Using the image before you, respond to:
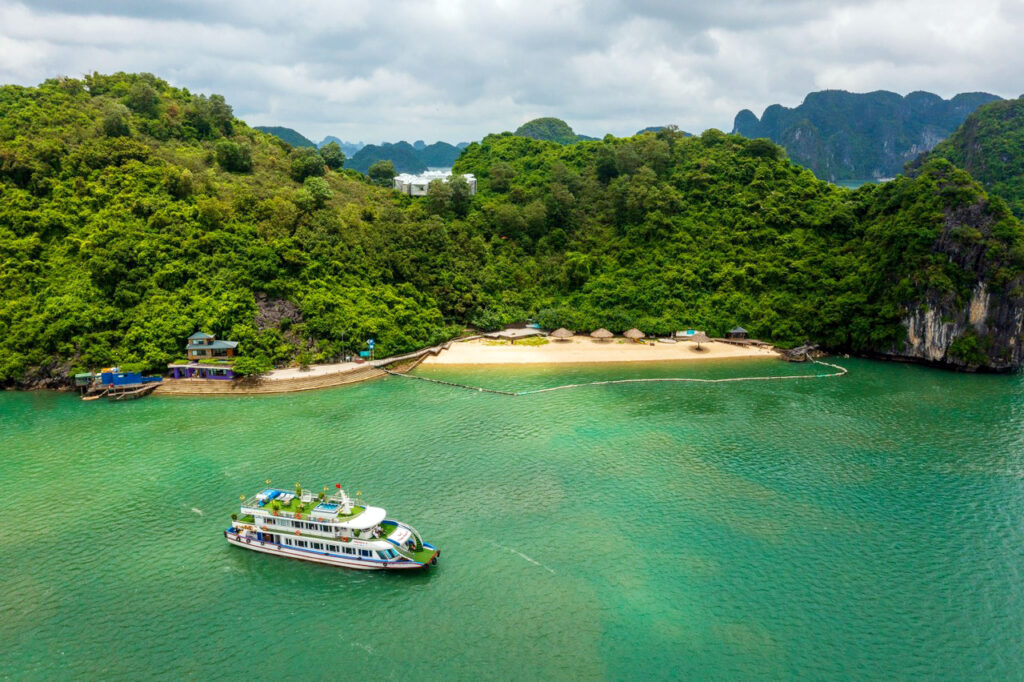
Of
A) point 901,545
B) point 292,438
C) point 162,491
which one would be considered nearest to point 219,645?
point 162,491

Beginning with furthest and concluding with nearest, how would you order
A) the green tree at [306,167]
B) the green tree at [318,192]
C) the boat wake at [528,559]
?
1. the green tree at [306,167]
2. the green tree at [318,192]
3. the boat wake at [528,559]

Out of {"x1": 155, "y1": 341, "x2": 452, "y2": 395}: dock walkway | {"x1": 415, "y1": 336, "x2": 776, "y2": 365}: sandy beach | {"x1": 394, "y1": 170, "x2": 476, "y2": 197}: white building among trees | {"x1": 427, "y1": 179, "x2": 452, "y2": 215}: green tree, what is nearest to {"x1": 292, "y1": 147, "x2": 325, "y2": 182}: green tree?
{"x1": 394, "y1": 170, "x2": 476, "y2": 197}: white building among trees

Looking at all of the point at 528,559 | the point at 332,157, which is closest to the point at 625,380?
the point at 528,559

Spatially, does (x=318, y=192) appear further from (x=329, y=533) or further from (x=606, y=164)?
(x=329, y=533)

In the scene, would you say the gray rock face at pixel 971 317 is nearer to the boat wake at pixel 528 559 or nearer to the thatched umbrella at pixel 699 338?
the thatched umbrella at pixel 699 338

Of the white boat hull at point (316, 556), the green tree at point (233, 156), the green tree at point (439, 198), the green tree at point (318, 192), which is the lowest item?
the white boat hull at point (316, 556)

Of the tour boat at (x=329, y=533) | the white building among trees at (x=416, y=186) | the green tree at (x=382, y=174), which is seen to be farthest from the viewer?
the green tree at (x=382, y=174)

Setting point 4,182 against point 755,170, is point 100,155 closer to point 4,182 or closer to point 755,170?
point 4,182

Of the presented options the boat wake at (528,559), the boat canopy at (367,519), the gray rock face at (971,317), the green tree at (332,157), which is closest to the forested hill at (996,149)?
the gray rock face at (971,317)
